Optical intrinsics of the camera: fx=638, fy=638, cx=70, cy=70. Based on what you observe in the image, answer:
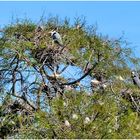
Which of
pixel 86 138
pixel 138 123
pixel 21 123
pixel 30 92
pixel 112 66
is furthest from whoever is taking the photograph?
pixel 112 66

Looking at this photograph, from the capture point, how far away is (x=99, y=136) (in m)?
6.03

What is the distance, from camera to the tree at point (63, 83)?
20.6 feet

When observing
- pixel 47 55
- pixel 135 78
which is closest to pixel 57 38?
pixel 47 55

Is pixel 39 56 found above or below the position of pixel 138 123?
above

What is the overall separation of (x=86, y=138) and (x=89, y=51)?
76.4 inches

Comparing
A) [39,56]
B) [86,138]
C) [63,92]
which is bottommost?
[86,138]

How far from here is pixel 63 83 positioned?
24.6ft

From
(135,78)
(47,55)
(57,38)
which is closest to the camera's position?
(57,38)

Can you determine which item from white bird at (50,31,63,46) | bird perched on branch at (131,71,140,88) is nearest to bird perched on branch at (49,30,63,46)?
white bird at (50,31,63,46)

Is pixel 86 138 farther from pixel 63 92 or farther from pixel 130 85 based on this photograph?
pixel 130 85

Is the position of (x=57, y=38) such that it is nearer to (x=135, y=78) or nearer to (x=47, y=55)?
(x=47, y=55)

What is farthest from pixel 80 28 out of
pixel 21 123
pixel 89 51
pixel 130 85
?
pixel 21 123

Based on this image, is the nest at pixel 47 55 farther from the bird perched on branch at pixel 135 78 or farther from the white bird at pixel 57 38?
the bird perched on branch at pixel 135 78

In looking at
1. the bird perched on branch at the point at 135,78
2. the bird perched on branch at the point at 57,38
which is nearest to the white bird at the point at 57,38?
the bird perched on branch at the point at 57,38
